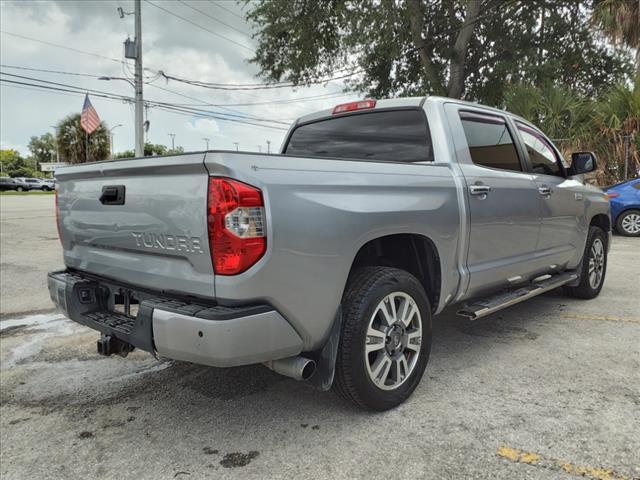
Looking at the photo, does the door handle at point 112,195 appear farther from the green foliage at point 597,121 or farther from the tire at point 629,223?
the green foliage at point 597,121

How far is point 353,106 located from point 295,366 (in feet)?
7.36

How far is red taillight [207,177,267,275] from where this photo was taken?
2.17m

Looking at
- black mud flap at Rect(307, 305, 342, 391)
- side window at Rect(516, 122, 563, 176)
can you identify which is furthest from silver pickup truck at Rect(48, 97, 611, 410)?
side window at Rect(516, 122, 563, 176)

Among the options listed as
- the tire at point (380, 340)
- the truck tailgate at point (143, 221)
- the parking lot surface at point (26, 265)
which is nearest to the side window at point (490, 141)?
the tire at point (380, 340)

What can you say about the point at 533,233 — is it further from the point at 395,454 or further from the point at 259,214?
the point at 259,214

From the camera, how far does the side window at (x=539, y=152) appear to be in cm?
444

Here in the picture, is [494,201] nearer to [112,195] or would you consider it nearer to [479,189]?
[479,189]

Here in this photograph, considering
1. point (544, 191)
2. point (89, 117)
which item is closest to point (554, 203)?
point (544, 191)

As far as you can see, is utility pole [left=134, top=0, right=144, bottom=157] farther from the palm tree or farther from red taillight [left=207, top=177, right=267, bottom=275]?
red taillight [left=207, top=177, right=267, bottom=275]

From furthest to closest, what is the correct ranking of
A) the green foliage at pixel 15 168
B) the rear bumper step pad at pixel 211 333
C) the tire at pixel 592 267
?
1. the green foliage at pixel 15 168
2. the tire at pixel 592 267
3. the rear bumper step pad at pixel 211 333

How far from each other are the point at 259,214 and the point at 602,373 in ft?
8.65

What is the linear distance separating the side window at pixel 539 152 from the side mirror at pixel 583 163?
14 centimetres

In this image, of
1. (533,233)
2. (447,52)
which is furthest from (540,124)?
(533,233)

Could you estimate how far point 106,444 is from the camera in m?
2.65
